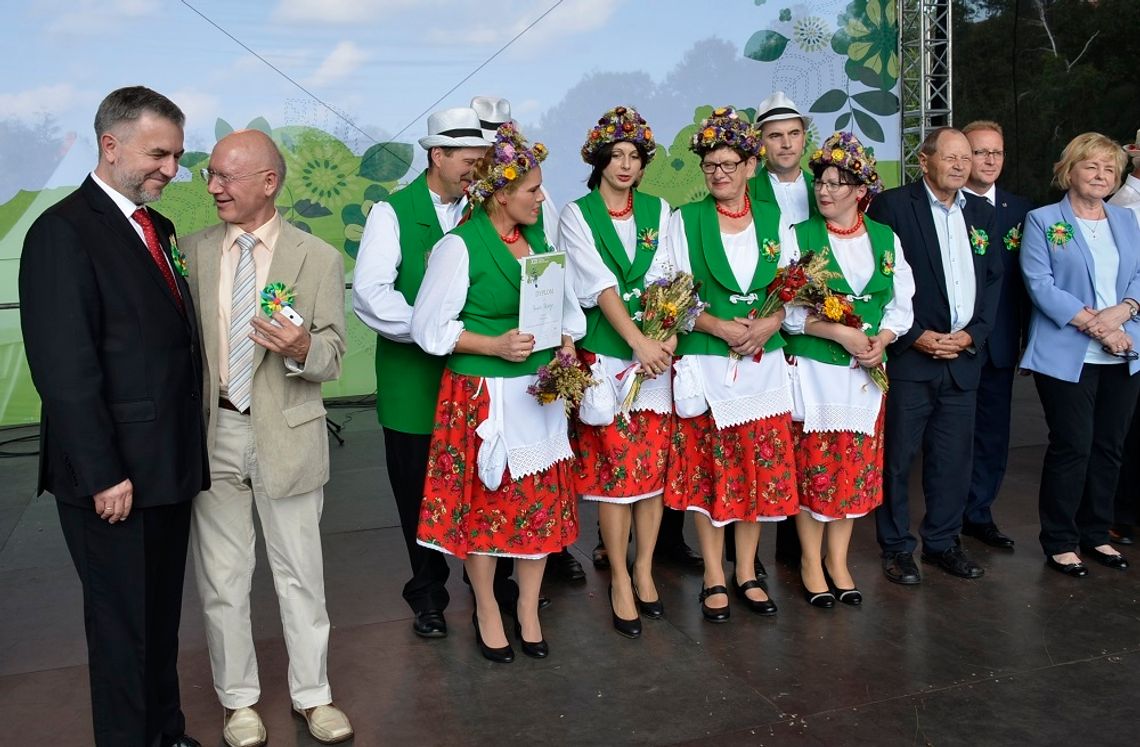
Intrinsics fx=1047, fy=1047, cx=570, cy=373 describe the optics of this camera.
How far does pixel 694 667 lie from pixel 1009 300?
219 cm

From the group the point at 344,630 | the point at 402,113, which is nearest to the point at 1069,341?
the point at 344,630

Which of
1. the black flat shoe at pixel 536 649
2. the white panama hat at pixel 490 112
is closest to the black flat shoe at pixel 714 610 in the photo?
the black flat shoe at pixel 536 649

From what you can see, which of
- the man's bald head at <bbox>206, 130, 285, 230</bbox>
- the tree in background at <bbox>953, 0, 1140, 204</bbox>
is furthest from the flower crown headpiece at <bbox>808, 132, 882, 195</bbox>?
the tree in background at <bbox>953, 0, 1140, 204</bbox>

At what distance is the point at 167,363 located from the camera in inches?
95.7

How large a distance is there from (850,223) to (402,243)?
159 centimetres

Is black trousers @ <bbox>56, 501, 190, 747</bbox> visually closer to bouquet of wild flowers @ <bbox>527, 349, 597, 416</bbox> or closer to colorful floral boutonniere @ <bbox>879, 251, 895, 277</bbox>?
bouquet of wild flowers @ <bbox>527, 349, 597, 416</bbox>

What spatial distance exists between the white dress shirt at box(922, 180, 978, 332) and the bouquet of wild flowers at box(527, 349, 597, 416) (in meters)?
1.63

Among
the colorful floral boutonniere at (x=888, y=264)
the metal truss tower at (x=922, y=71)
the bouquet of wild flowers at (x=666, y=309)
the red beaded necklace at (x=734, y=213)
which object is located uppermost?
the metal truss tower at (x=922, y=71)

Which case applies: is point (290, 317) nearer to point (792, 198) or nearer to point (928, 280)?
point (792, 198)

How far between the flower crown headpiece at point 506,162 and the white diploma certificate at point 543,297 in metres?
0.23

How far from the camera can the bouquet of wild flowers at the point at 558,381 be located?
3.15 m

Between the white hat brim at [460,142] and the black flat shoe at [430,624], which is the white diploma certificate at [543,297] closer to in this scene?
the white hat brim at [460,142]

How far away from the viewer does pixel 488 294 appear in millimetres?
3145

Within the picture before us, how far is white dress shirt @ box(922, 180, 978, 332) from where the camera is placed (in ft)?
13.0
